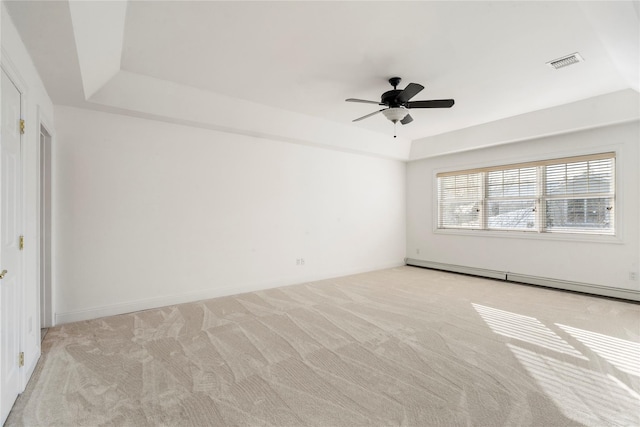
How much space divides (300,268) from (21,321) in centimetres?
365

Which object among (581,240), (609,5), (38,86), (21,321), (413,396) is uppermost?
(609,5)

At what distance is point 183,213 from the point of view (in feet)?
13.6

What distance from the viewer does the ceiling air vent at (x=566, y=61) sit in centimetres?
306

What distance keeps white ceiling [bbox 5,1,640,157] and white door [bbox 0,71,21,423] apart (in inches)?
21.5

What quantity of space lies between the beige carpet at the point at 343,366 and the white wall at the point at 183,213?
0.46m

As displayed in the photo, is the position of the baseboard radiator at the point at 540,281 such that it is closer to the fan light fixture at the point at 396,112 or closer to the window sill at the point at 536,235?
the window sill at the point at 536,235

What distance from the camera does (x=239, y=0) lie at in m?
2.29

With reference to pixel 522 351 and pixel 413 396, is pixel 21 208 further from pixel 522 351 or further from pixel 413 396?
pixel 522 351

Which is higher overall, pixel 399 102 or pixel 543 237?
pixel 399 102

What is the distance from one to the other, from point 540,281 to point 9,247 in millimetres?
6461

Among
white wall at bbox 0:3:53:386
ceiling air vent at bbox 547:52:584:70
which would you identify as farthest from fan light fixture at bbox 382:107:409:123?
white wall at bbox 0:3:53:386

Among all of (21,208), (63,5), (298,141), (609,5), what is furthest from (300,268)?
(609,5)

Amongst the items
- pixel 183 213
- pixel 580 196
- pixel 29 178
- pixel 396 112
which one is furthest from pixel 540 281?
pixel 29 178

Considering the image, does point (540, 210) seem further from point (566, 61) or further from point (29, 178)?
point (29, 178)
